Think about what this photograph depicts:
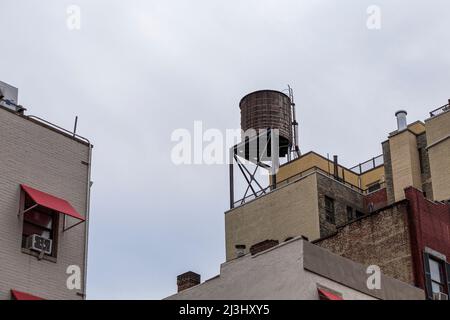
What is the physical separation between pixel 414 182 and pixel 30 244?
32533 millimetres

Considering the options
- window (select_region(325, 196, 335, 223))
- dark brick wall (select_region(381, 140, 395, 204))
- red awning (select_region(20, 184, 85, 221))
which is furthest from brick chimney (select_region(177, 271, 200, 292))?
dark brick wall (select_region(381, 140, 395, 204))

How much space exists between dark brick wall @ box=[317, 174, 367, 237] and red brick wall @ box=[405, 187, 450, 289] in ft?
44.1

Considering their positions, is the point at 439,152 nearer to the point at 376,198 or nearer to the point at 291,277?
the point at 376,198

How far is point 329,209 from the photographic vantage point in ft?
184

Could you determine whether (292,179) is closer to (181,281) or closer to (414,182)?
(414,182)

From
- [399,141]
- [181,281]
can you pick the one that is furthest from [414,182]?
[181,281]

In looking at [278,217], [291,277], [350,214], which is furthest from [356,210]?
[291,277]

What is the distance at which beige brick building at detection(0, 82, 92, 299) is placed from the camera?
2791 centimetres

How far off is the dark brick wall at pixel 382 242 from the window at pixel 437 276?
0.93 meters

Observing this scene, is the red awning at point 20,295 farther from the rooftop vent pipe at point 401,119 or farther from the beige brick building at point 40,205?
the rooftop vent pipe at point 401,119

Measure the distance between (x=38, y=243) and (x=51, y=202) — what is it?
1.38 metres

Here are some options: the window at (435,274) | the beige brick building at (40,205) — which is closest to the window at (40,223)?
the beige brick building at (40,205)

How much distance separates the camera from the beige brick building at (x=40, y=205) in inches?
1099
